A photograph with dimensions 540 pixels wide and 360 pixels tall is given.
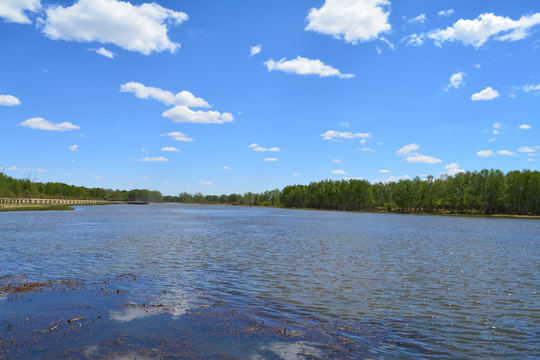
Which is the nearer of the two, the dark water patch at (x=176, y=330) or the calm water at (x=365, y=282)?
the dark water patch at (x=176, y=330)

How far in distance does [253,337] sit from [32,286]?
489 inches

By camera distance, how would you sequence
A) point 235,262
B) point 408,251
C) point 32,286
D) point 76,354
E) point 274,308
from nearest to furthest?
point 76,354
point 274,308
point 32,286
point 235,262
point 408,251

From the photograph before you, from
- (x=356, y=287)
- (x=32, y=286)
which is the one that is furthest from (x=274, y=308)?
(x=32, y=286)

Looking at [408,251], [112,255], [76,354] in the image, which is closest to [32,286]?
[76,354]

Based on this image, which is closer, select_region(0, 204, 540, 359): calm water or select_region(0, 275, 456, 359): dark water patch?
select_region(0, 275, 456, 359): dark water patch

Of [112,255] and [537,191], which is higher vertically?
[537,191]

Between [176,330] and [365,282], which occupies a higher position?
[176,330]

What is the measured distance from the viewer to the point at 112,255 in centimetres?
2884

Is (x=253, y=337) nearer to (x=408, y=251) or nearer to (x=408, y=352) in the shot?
(x=408, y=352)

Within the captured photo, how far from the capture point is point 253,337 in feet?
37.6

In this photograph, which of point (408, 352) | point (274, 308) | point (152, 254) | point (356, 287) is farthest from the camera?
point (152, 254)

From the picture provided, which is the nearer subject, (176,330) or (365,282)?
(176,330)

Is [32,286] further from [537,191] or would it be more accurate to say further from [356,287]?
[537,191]

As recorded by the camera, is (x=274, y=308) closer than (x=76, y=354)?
No
